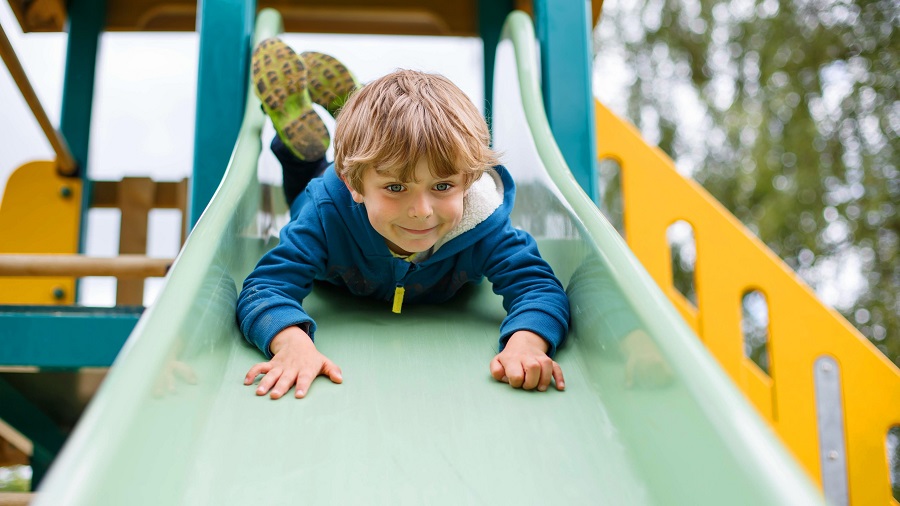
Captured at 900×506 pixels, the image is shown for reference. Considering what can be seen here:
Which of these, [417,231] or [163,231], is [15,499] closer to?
[163,231]

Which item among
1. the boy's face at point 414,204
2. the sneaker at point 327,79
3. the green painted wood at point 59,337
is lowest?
the green painted wood at point 59,337

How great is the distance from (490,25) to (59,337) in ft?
6.11

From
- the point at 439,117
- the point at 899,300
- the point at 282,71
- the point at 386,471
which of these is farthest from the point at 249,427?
the point at 899,300

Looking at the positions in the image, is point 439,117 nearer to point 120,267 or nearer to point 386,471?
point 386,471

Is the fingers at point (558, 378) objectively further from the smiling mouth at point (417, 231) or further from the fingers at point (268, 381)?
the fingers at point (268, 381)

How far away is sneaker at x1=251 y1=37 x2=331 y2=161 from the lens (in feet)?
6.07

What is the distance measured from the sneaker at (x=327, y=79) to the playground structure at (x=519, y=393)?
169 millimetres

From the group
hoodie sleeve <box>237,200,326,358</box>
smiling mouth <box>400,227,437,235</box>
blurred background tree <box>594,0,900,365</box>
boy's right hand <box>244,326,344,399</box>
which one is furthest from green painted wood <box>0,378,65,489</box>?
blurred background tree <box>594,0,900,365</box>

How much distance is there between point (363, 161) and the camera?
1.37 metres

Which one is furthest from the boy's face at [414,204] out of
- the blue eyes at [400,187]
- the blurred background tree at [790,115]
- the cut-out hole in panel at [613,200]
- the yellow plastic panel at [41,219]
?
the cut-out hole in panel at [613,200]

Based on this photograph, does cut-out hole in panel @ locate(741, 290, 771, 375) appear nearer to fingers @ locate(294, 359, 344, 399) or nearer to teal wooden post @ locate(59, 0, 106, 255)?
teal wooden post @ locate(59, 0, 106, 255)

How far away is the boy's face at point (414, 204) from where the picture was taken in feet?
4.46

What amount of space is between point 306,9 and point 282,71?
1.27 metres

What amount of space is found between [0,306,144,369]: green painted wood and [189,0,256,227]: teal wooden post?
0.29m
